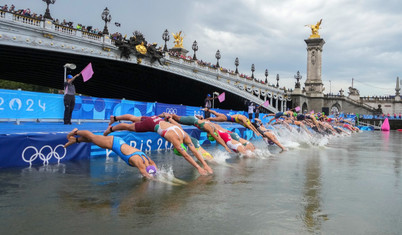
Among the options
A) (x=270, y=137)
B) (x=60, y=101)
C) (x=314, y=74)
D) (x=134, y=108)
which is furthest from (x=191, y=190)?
(x=314, y=74)

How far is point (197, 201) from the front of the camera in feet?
19.8

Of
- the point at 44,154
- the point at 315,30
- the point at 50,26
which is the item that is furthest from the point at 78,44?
the point at 315,30

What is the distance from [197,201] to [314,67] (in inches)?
3517

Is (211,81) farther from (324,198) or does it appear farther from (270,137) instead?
(324,198)

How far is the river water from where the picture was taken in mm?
4664

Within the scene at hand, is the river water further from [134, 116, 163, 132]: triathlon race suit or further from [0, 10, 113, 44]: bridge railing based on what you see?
[0, 10, 113, 44]: bridge railing

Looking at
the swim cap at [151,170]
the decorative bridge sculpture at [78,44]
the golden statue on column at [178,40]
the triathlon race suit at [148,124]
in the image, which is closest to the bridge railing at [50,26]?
→ the decorative bridge sculpture at [78,44]

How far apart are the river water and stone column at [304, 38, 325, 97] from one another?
8224 cm

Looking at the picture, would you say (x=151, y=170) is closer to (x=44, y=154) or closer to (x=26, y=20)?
(x=44, y=154)

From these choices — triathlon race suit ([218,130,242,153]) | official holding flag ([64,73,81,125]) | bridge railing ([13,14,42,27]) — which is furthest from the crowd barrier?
bridge railing ([13,14,42,27])

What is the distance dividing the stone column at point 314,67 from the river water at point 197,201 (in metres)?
82.2

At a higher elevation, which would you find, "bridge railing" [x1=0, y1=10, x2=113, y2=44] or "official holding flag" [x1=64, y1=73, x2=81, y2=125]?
"bridge railing" [x1=0, y1=10, x2=113, y2=44]

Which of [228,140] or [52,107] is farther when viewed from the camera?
[52,107]

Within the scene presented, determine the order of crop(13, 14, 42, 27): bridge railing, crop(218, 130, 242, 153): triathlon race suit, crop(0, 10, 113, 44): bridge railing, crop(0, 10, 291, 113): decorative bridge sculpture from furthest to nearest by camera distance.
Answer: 1. crop(13, 14, 42, 27): bridge railing
2. crop(0, 10, 291, 113): decorative bridge sculpture
3. crop(0, 10, 113, 44): bridge railing
4. crop(218, 130, 242, 153): triathlon race suit
